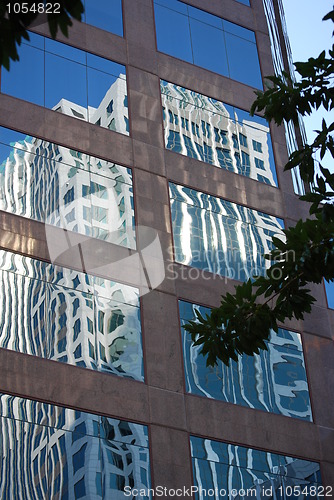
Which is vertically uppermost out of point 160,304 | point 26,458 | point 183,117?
point 183,117

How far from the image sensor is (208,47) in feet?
114

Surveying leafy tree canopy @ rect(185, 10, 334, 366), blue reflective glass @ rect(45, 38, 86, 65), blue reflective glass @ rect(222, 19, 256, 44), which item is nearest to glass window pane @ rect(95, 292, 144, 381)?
blue reflective glass @ rect(45, 38, 86, 65)

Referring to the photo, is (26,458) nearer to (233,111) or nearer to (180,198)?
(180,198)

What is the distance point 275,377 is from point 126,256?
5.86 meters

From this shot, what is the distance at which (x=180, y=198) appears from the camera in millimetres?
30156

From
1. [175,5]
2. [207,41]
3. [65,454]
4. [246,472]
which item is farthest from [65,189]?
[175,5]

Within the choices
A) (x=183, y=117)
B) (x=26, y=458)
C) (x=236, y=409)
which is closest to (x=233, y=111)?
(x=183, y=117)

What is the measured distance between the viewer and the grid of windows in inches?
1339

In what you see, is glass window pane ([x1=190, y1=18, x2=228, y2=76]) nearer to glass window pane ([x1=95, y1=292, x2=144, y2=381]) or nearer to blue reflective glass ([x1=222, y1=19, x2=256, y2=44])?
blue reflective glass ([x1=222, y1=19, x2=256, y2=44])

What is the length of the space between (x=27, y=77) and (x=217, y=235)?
7842mm

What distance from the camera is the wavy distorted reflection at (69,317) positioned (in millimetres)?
24594

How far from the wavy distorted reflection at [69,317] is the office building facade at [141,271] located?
47mm

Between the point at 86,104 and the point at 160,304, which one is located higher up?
the point at 86,104

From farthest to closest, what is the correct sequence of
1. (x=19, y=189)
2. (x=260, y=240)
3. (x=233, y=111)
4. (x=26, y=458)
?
1. (x=233, y=111)
2. (x=260, y=240)
3. (x=19, y=189)
4. (x=26, y=458)
